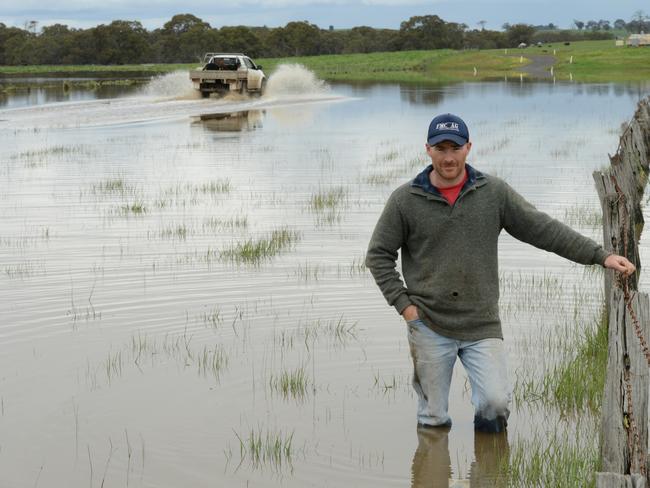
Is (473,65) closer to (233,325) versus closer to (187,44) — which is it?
(187,44)

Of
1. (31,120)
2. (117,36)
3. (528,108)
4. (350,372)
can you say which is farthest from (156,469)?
(117,36)

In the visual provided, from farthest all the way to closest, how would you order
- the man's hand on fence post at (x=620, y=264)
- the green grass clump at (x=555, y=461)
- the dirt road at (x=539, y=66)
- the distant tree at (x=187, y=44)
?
the distant tree at (x=187, y=44) < the dirt road at (x=539, y=66) < the green grass clump at (x=555, y=461) < the man's hand on fence post at (x=620, y=264)

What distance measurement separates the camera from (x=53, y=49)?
15388 cm

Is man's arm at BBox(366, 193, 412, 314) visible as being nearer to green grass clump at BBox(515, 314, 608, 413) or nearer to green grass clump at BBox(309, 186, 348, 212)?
green grass clump at BBox(515, 314, 608, 413)

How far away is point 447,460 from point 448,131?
6.30 feet

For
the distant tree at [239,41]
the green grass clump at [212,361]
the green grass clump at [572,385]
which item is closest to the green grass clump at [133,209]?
the green grass clump at [212,361]

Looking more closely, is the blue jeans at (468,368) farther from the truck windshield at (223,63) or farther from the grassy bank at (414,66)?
the grassy bank at (414,66)

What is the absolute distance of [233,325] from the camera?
977 cm

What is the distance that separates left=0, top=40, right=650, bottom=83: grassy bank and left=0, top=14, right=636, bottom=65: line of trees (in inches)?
832

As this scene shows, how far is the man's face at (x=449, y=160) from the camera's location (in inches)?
237

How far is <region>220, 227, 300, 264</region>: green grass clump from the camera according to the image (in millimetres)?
12867

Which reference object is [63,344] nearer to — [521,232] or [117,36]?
[521,232]

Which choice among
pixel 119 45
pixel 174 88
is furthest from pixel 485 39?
pixel 174 88

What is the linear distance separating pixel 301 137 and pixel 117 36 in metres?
125
